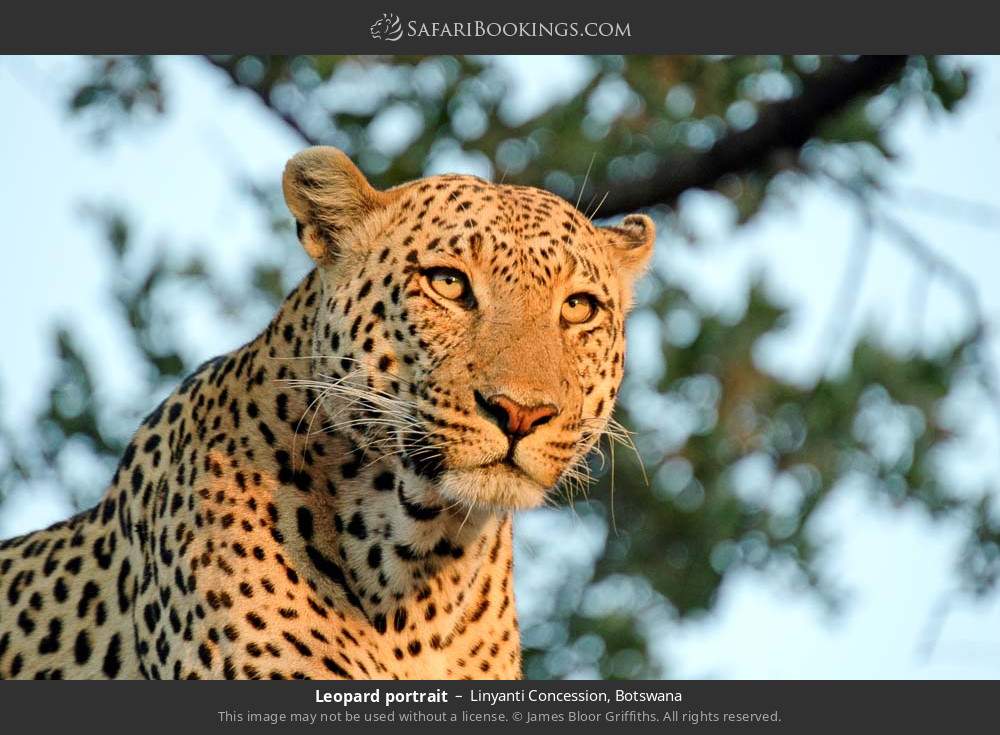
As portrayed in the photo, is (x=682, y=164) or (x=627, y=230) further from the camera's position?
(x=682, y=164)

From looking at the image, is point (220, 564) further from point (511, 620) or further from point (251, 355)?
point (511, 620)

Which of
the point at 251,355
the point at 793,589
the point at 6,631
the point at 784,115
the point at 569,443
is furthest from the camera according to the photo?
the point at 793,589

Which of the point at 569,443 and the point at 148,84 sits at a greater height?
the point at 148,84

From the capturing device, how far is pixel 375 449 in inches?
255

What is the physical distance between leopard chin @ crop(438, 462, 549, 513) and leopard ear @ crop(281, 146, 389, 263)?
123 cm

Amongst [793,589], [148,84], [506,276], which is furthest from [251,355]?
[793,589]

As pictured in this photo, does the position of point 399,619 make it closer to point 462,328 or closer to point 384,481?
point 384,481

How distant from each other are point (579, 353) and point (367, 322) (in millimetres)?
887

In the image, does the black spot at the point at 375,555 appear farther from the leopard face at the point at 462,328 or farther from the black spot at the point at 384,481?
the leopard face at the point at 462,328

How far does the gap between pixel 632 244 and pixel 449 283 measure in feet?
4.48

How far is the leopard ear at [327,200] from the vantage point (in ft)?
22.3

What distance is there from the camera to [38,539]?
25.6 ft

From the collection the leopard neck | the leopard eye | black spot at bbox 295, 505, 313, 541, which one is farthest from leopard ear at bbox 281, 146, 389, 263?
black spot at bbox 295, 505, 313, 541

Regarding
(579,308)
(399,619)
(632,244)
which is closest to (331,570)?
(399,619)
